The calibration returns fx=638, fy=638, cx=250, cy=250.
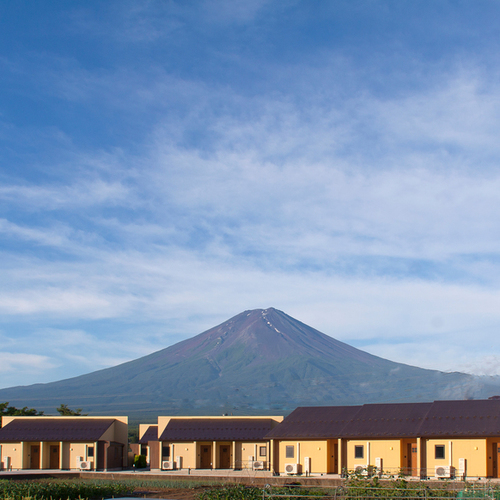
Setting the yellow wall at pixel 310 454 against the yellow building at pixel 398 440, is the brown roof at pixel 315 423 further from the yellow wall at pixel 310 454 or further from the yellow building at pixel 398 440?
the yellow wall at pixel 310 454

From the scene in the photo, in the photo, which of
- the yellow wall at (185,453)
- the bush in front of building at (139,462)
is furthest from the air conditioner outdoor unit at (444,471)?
the bush in front of building at (139,462)

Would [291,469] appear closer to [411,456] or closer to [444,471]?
[411,456]

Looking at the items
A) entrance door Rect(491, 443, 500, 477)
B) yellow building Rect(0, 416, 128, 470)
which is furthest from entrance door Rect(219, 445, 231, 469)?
entrance door Rect(491, 443, 500, 477)

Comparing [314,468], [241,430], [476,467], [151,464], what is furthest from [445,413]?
[151,464]

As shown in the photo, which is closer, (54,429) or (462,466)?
(462,466)

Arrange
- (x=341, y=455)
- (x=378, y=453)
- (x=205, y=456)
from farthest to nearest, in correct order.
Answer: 1. (x=205, y=456)
2. (x=341, y=455)
3. (x=378, y=453)

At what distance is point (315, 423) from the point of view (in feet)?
121

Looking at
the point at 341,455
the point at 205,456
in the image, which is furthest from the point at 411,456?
the point at 205,456

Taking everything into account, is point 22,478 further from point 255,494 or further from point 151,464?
point 255,494

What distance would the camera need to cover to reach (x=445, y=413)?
112 feet

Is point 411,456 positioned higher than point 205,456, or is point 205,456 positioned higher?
point 411,456

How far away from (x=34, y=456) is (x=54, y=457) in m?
1.54

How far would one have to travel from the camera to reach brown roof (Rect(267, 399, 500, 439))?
32.5 metres

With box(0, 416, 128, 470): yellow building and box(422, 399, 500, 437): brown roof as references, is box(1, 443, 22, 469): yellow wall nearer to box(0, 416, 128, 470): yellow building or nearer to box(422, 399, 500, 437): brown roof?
box(0, 416, 128, 470): yellow building
